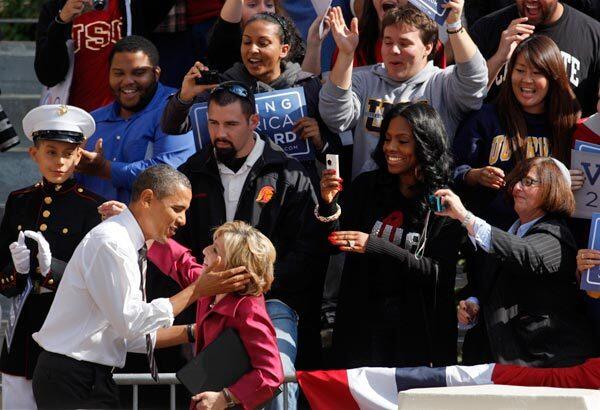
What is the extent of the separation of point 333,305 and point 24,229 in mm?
1945

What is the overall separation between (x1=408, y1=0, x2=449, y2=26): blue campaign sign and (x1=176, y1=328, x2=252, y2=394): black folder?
2520 mm

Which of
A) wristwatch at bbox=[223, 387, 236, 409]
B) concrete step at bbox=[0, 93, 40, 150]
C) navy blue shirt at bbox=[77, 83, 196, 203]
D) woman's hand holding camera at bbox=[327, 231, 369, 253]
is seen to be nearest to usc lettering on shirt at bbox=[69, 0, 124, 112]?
navy blue shirt at bbox=[77, 83, 196, 203]

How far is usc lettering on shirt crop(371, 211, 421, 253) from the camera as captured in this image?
25.5ft

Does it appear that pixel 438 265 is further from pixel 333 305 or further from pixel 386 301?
pixel 333 305

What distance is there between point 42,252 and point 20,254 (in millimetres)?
124

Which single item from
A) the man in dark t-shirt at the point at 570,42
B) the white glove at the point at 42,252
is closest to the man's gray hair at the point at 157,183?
the white glove at the point at 42,252

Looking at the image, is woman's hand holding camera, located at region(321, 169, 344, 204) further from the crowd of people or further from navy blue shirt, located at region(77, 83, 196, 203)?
navy blue shirt, located at region(77, 83, 196, 203)

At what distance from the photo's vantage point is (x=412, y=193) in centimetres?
790

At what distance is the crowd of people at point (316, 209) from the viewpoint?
694 cm

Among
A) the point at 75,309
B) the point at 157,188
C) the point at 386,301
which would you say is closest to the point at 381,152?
the point at 386,301

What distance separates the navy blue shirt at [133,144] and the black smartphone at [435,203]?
1.88 m

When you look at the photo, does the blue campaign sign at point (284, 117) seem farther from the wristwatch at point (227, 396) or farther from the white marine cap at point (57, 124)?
the wristwatch at point (227, 396)

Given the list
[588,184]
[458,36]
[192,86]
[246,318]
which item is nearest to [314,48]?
[192,86]

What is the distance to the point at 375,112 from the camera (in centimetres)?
850
